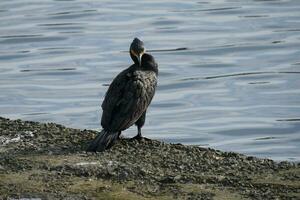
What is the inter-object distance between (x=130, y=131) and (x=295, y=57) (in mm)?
6065

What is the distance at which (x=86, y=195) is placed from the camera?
345 inches

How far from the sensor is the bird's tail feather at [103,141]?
34.6 ft

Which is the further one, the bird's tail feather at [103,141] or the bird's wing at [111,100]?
the bird's wing at [111,100]

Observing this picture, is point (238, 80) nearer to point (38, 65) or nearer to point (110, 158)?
point (38, 65)

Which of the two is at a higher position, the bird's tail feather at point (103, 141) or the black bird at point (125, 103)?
the black bird at point (125, 103)

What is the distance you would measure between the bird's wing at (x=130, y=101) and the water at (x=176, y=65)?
361 cm

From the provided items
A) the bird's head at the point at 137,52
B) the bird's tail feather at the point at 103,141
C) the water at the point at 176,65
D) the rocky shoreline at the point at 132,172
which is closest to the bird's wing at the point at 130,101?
the bird's tail feather at the point at 103,141

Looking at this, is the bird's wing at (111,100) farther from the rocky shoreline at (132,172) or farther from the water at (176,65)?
the water at (176,65)

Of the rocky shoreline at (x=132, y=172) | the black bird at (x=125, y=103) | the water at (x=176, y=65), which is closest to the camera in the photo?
the rocky shoreline at (x=132, y=172)

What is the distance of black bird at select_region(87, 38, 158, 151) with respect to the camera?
36.1 feet

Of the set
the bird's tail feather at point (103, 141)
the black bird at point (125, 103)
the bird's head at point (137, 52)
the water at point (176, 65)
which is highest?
the bird's head at point (137, 52)

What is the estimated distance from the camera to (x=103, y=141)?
1069 centimetres

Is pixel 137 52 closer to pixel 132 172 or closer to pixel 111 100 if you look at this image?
pixel 111 100

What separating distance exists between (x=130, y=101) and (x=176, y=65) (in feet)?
29.9
